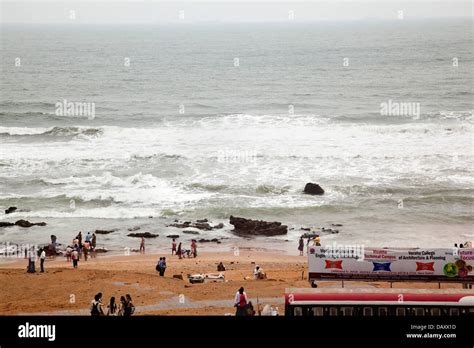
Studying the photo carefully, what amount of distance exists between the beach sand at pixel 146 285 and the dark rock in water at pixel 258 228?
5.22 meters

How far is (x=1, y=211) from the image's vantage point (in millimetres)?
42094

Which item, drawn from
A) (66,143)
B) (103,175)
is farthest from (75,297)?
(66,143)

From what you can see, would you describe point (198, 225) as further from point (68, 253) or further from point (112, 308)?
point (112, 308)

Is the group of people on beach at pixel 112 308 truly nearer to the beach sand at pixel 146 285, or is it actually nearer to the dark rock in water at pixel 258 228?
the beach sand at pixel 146 285

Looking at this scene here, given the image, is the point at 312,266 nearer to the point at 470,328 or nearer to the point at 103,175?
the point at 470,328

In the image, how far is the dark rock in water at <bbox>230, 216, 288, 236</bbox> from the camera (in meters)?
38.5

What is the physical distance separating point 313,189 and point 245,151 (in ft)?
45.5

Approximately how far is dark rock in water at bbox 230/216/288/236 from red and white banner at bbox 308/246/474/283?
15.5 m

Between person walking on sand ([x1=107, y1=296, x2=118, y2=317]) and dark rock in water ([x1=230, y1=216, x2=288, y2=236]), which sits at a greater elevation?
person walking on sand ([x1=107, y1=296, x2=118, y2=317])

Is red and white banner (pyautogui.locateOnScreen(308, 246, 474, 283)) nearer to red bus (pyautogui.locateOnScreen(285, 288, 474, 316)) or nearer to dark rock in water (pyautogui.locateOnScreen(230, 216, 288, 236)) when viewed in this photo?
red bus (pyautogui.locateOnScreen(285, 288, 474, 316))

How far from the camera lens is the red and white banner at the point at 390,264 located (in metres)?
22.7

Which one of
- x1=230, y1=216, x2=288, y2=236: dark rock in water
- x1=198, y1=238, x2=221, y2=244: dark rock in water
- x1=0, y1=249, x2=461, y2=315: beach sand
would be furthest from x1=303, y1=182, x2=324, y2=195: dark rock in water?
x1=0, y1=249, x2=461, y2=315: beach sand

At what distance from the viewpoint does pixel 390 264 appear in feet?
74.8

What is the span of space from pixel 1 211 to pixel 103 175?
961 cm
